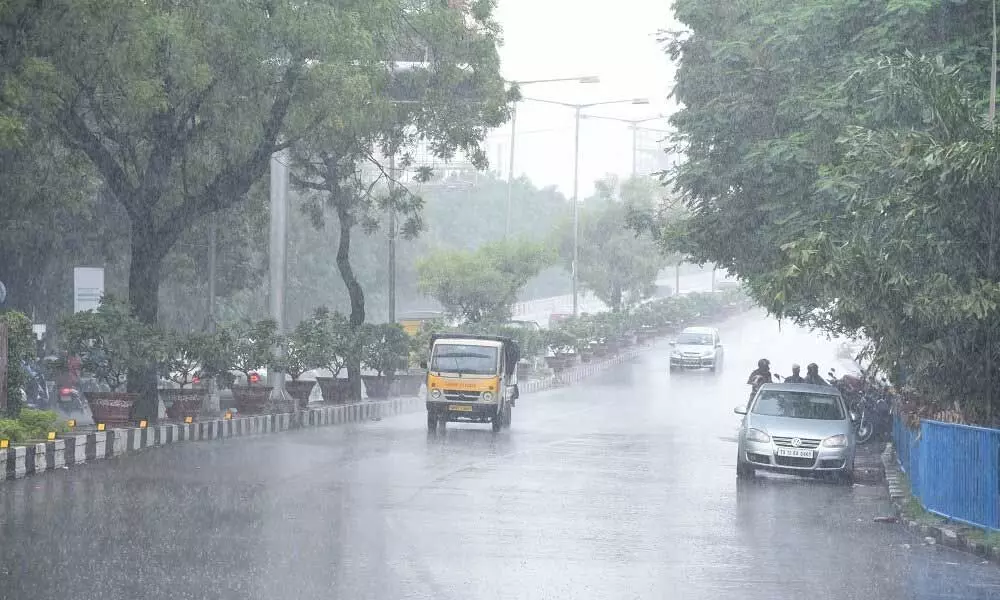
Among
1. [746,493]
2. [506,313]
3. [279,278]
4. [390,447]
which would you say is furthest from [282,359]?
[506,313]

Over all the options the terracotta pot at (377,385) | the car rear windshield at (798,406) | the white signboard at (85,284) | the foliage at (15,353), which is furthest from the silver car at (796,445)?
the terracotta pot at (377,385)

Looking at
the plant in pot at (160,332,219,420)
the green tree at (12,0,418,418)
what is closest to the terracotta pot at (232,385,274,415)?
the plant in pot at (160,332,219,420)

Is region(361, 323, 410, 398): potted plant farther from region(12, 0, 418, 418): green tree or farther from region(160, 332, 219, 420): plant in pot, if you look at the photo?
region(12, 0, 418, 418): green tree

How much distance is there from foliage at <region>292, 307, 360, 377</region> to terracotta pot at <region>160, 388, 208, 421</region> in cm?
509

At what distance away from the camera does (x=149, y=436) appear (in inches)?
939

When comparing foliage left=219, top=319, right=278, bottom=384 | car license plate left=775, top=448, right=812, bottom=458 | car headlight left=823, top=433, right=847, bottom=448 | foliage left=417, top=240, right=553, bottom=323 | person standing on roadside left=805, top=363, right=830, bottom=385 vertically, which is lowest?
car license plate left=775, top=448, right=812, bottom=458

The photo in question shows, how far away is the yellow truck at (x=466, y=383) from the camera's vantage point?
2942cm

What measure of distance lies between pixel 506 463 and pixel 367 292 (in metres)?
58.0

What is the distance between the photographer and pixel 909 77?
1564 cm

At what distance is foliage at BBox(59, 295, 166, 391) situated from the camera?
967 inches

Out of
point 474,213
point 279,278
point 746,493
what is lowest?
point 746,493

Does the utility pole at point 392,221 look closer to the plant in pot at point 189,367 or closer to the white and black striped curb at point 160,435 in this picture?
the white and black striped curb at point 160,435

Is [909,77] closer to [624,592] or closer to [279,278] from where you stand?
[624,592]

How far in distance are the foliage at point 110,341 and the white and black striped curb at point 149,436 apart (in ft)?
4.05
